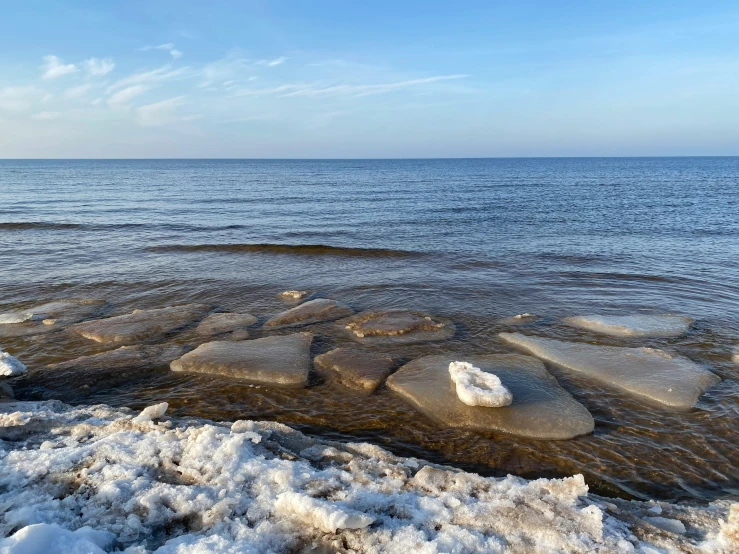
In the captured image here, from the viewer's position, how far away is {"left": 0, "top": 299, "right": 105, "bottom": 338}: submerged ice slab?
32.0 feet

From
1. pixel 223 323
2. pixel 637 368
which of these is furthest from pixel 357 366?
pixel 637 368

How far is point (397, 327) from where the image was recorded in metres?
10.1

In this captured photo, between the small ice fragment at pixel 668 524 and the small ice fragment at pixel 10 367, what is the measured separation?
929 centimetres

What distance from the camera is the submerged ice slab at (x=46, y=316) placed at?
977cm

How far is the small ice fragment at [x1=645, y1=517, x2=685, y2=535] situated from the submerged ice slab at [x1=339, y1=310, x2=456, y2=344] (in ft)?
18.6

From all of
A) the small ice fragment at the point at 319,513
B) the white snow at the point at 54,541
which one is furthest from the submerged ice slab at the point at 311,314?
the white snow at the point at 54,541

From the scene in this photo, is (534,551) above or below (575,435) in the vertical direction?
above

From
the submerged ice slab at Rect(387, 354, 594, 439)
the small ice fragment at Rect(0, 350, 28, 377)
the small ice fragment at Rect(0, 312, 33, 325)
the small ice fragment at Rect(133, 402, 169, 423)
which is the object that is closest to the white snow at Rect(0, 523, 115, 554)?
the small ice fragment at Rect(133, 402, 169, 423)

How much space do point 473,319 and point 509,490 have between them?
6.81 metres

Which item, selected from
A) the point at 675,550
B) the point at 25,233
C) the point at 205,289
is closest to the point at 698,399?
the point at 675,550

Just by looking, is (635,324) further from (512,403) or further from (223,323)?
(223,323)

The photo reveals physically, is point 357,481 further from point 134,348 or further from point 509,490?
point 134,348

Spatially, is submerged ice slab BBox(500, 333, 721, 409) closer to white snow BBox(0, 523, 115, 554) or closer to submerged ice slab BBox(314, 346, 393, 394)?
submerged ice slab BBox(314, 346, 393, 394)

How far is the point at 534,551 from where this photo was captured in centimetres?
355
